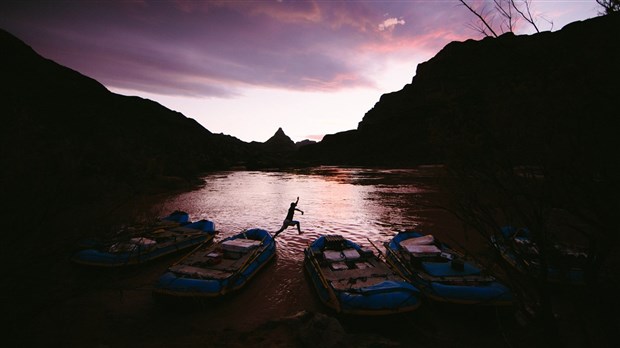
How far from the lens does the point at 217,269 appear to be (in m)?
10.1

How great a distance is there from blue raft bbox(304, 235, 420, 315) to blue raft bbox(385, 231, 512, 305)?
0.88 meters

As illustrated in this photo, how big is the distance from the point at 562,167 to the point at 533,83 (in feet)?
4.22

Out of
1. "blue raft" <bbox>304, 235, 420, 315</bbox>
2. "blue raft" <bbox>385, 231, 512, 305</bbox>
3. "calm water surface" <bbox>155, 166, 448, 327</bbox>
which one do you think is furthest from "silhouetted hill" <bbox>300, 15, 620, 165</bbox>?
"blue raft" <bbox>385, 231, 512, 305</bbox>

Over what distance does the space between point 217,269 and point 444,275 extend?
7.86 m

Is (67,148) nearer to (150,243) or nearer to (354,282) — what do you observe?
(150,243)

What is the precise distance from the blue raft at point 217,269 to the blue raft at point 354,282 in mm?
2262

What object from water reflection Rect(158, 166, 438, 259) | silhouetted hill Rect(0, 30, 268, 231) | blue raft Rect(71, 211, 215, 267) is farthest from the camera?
water reflection Rect(158, 166, 438, 259)

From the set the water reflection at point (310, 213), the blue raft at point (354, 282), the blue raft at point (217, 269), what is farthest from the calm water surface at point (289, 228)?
the blue raft at point (354, 282)

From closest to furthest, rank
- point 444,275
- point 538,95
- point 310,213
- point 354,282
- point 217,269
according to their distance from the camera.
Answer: point 538,95 → point 354,282 → point 444,275 → point 217,269 → point 310,213

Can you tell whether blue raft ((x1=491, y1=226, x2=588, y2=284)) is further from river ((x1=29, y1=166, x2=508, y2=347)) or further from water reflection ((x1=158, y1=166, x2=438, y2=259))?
water reflection ((x1=158, y1=166, x2=438, y2=259))

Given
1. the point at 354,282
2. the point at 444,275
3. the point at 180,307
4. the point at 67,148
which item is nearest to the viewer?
the point at 67,148

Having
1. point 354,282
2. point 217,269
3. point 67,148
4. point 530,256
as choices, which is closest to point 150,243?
point 217,269

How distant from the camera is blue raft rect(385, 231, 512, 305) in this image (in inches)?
313

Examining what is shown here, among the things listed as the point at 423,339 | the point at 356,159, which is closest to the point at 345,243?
the point at 423,339
